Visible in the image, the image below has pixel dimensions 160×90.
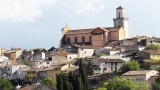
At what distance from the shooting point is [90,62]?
6869 centimetres

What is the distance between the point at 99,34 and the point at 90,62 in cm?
2701

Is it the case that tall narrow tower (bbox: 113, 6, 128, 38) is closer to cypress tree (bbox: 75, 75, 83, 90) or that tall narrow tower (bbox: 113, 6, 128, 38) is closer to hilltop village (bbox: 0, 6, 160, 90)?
hilltop village (bbox: 0, 6, 160, 90)

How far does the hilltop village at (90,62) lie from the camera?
181 feet

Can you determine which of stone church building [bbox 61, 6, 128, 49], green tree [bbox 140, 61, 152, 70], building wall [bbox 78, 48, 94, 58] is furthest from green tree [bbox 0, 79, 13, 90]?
stone church building [bbox 61, 6, 128, 49]

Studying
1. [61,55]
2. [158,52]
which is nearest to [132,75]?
[158,52]

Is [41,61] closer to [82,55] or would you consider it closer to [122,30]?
[82,55]

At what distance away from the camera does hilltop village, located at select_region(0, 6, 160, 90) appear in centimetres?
5516

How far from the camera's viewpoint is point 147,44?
271 feet

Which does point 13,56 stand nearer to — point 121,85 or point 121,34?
point 121,34

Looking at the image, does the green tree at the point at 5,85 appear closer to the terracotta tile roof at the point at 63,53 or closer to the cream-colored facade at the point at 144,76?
Result: the terracotta tile roof at the point at 63,53

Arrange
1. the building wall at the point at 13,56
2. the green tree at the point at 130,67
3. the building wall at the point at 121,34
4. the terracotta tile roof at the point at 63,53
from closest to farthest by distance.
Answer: the green tree at the point at 130,67
the terracotta tile roof at the point at 63,53
the building wall at the point at 121,34
the building wall at the point at 13,56

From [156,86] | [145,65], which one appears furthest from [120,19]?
[156,86]

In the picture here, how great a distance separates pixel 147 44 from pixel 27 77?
21899 millimetres

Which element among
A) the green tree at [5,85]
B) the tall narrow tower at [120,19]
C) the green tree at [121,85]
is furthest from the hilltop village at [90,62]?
the green tree at [5,85]
